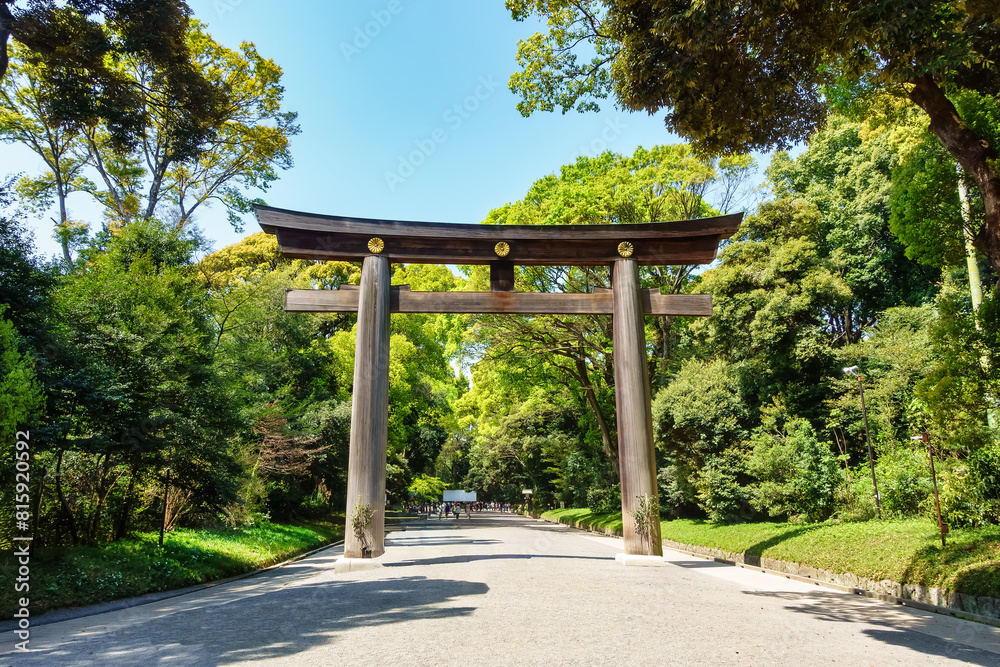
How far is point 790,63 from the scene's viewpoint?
7348mm

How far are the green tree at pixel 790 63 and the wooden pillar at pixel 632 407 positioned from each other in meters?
3.61

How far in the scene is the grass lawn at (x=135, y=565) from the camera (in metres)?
7.34

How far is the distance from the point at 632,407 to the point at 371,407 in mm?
5118

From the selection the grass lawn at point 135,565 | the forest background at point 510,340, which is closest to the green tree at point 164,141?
the forest background at point 510,340

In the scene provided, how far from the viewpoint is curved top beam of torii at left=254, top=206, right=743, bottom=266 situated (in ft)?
36.7

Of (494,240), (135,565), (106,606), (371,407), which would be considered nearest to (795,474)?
(494,240)

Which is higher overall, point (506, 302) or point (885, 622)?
point (506, 302)

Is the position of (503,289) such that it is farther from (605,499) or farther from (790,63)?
(605,499)

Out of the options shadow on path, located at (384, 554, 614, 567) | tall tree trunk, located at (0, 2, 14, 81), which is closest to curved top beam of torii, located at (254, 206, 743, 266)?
tall tree trunk, located at (0, 2, 14, 81)

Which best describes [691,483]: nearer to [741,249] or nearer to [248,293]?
[741,249]

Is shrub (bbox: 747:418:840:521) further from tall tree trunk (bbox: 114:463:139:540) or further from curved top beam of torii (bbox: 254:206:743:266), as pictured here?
tall tree trunk (bbox: 114:463:139:540)

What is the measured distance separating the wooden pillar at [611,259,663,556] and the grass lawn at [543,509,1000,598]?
3.10m

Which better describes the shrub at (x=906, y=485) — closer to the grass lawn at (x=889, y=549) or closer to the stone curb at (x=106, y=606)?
the grass lawn at (x=889, y=549)

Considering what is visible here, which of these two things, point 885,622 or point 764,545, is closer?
point 885,622
